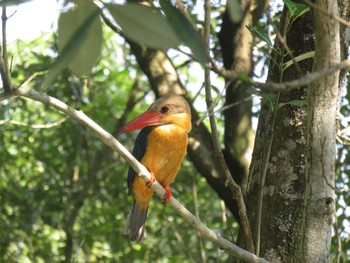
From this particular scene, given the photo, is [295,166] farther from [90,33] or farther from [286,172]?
[90,33]

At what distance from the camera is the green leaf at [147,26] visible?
2.32ft

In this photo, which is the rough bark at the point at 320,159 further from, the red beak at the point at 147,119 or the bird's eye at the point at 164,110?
the bird's eye at the point at 164,110

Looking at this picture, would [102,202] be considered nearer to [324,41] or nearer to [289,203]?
[289,203]

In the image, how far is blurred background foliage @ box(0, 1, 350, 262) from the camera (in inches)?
241

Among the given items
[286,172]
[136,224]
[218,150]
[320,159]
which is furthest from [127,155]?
[136,224]

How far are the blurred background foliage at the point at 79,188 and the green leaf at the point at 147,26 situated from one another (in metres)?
4.98


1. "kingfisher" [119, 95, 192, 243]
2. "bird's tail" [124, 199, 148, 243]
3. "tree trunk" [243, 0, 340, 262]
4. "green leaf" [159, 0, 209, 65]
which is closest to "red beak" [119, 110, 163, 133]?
"kingfisher" [119, 95, 192, 243]

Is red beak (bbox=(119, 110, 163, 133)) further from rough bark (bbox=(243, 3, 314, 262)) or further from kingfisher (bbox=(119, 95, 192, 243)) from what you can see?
rough bark (bbox=(243, 3, 314, 262))

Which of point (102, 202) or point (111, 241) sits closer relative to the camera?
point (111, 241)

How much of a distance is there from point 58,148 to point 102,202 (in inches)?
35.1

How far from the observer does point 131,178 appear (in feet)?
13.3

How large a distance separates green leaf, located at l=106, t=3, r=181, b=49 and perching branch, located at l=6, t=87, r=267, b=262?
1.23m

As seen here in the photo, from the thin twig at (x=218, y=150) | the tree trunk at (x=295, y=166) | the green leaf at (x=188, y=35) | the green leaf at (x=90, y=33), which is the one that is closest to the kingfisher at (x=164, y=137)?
the tree trunk at (x=295, y=166)

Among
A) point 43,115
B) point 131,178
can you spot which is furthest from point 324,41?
point 43,115
